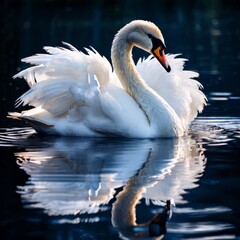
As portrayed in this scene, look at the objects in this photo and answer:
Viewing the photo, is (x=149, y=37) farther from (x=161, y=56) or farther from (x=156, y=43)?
(x=161, y=56)

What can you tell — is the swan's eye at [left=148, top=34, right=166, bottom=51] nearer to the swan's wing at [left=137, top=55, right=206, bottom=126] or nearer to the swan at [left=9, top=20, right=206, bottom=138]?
the swan at [left=9, top=20, right=206, bottom=138]

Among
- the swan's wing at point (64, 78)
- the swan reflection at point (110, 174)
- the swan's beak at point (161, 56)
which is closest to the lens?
the swan reflection at point (110, 174)

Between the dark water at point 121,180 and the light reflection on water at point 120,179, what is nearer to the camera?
the dark water at point 121,180

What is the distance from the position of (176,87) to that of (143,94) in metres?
0.64

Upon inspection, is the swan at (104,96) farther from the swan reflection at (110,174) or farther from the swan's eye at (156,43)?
the swan reflection at (110,174)

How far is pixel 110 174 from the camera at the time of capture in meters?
8.23

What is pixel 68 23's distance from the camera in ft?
130

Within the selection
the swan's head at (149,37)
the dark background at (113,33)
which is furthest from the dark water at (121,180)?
the swan's head at (149,37)

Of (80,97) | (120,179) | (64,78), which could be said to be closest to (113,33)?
(64,78)

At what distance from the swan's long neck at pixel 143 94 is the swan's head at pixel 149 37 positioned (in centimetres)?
14

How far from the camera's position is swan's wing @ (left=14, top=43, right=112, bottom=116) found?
10.3m

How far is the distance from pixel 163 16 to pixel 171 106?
3614cm

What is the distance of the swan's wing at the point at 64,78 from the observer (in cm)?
1032

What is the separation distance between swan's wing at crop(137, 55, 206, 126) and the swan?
13 mm
